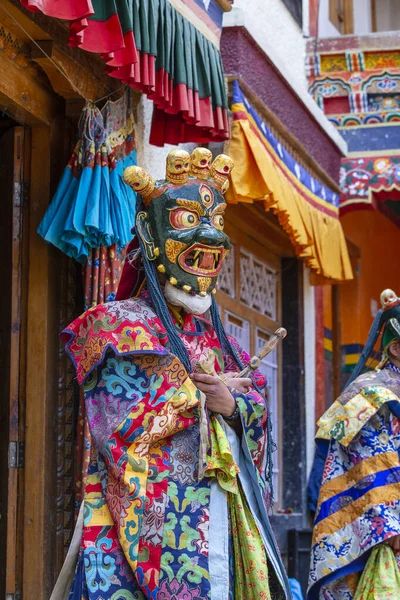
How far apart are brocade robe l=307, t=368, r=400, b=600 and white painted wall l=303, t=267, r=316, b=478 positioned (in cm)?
304

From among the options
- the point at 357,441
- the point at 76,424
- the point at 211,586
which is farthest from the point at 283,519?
the point at 211,586

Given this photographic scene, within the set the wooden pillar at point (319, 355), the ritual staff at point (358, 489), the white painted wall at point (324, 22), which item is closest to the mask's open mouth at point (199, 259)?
the ritual staff at point (358, 489)

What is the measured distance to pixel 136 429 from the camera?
404cm

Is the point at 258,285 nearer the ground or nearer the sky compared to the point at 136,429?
nearer the sky

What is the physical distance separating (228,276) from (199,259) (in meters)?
3.61

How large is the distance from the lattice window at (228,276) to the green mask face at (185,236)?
3333mm

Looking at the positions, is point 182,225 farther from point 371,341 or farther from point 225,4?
point 225,4

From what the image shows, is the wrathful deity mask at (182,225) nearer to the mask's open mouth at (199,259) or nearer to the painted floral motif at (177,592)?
Answer: the mask's open mouth at (199,259)

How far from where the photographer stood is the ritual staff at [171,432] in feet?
13.2

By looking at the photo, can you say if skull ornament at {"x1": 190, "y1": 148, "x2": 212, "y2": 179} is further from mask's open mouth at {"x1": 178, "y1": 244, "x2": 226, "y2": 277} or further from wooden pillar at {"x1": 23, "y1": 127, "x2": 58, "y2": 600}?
wooden pillar at {"x1": 23, "y1": 127, "x2": 58, "y2": 600}

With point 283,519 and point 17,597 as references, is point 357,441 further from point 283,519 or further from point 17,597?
point 283,519

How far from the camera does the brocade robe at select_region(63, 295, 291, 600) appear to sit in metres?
4.00

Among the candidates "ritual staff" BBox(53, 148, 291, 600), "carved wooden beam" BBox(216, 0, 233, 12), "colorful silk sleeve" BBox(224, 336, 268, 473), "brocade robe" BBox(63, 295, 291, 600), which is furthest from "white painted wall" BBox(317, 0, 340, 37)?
"brocade robe" BBox(63, 295, 291, 600)

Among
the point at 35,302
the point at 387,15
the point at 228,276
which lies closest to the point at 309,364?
the point at 228,276
